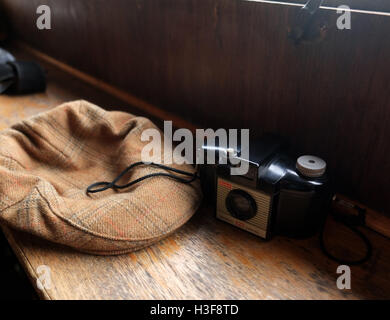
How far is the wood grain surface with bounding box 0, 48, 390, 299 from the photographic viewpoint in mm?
582

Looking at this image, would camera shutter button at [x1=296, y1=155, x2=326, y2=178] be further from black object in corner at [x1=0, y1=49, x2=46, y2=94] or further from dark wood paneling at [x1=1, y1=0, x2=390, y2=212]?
black object in corner at [x1=0, y1=49, x2=46, y2=94]

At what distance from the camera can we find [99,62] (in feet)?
4.57

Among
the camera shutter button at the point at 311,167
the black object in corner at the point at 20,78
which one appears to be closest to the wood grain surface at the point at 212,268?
the camera shutter button at the point at 311,167

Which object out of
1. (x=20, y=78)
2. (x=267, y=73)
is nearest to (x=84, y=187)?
(x=267, y=73)

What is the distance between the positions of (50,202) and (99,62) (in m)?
0.88

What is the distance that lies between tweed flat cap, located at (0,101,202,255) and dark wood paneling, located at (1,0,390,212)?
21 centimetres

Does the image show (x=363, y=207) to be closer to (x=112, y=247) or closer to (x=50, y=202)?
(x=112, y=247)

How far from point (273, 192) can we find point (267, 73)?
1.00 ft

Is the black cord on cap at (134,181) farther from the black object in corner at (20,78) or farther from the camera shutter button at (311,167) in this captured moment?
the black object in corner at (20,78)

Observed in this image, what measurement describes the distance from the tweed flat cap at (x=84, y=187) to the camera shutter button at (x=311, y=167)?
8.8 inches

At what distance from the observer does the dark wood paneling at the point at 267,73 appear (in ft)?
2.11

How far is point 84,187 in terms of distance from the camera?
2.63ft

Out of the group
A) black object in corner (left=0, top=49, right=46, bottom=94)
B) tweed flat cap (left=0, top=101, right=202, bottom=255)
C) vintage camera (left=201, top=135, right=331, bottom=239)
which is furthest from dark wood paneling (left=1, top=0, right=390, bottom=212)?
black object in corner (left=0, top=49, right=46, bottom=94)
